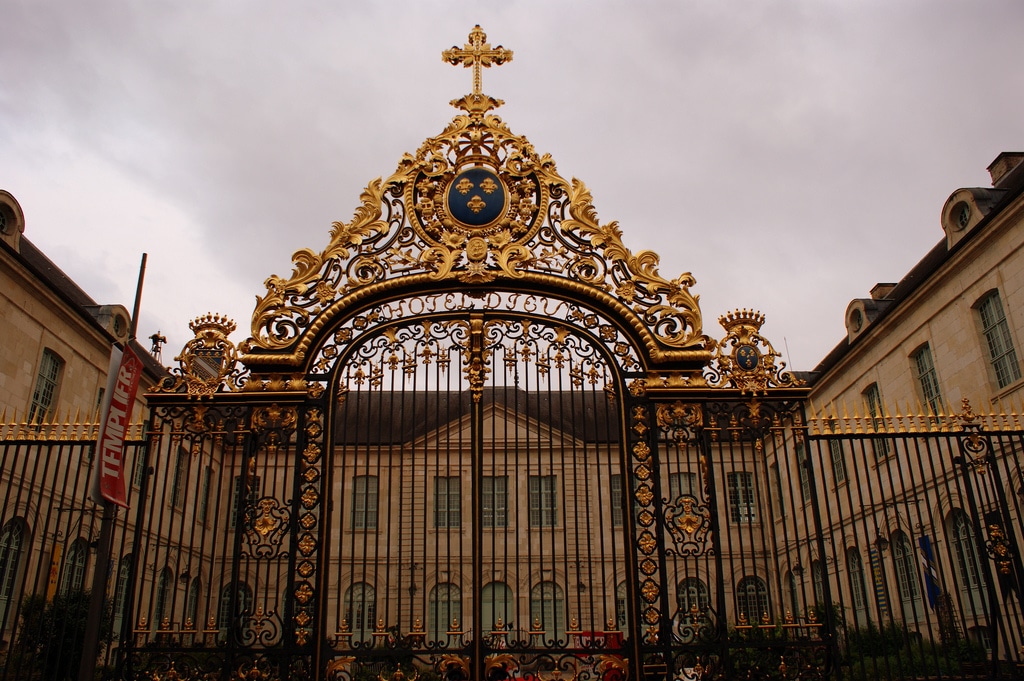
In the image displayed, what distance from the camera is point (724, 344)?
28.2 feet

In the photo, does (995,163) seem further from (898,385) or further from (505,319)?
(505,319)

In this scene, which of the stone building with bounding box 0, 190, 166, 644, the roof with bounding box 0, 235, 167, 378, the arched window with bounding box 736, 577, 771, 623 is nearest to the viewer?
the arched window with bounding box 736, 577, 771, 623

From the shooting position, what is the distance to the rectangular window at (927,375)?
55.4 feet

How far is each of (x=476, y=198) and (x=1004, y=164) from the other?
14834mm

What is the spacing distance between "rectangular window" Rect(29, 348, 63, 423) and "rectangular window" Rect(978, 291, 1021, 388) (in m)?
18.3

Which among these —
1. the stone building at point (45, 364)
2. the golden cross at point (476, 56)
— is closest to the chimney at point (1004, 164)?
the golden cross at point (476, 56)

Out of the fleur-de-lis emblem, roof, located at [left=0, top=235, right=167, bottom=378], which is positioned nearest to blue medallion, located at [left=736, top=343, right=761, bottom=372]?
the fleur-de-lis emblem

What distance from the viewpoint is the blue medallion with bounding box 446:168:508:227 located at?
892 centimetres

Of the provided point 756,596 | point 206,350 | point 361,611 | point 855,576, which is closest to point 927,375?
point 855,576

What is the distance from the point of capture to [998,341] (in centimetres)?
1502

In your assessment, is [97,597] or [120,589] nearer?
[97,597]

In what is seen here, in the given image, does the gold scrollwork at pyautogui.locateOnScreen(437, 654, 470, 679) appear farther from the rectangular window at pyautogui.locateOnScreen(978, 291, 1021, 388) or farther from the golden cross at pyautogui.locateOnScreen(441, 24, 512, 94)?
the rectangular window at pyautogui.locateOnScreen(978, 291, 1021, 388)

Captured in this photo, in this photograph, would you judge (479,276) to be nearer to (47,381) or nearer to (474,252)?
(474,252)

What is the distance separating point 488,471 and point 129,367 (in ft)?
34.7
